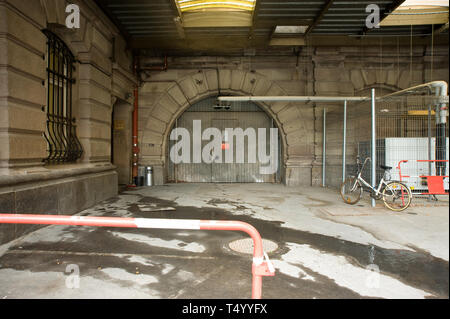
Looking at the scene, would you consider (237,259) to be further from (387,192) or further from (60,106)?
(60,106)

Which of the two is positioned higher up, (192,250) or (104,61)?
(104,61)

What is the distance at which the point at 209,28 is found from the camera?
35.5 ft

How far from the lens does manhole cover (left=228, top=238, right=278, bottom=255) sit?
182 inches

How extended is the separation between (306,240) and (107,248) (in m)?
3.25

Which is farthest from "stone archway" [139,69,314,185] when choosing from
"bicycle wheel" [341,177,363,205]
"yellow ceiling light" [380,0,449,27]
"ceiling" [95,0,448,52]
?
"yellow ceiling light" [380,0,449,27]

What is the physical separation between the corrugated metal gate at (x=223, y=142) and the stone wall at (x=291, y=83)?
0.94 m

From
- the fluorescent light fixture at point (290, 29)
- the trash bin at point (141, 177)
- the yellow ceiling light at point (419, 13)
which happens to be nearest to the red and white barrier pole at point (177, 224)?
the yellow ceiling light at point (419, 13)

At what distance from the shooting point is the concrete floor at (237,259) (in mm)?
3285

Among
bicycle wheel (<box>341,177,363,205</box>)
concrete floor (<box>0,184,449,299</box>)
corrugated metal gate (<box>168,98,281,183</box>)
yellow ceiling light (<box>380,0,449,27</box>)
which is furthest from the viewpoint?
corrugated metal gate (<box>168,98,281,183</box>)

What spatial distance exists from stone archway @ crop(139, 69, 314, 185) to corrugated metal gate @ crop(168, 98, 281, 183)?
103cm

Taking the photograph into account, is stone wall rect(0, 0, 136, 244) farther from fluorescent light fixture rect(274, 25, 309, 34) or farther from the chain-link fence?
the chain-link fence

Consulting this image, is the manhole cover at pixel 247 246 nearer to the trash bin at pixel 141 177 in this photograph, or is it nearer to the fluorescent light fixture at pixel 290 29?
the trash bin at pixel 141 177
